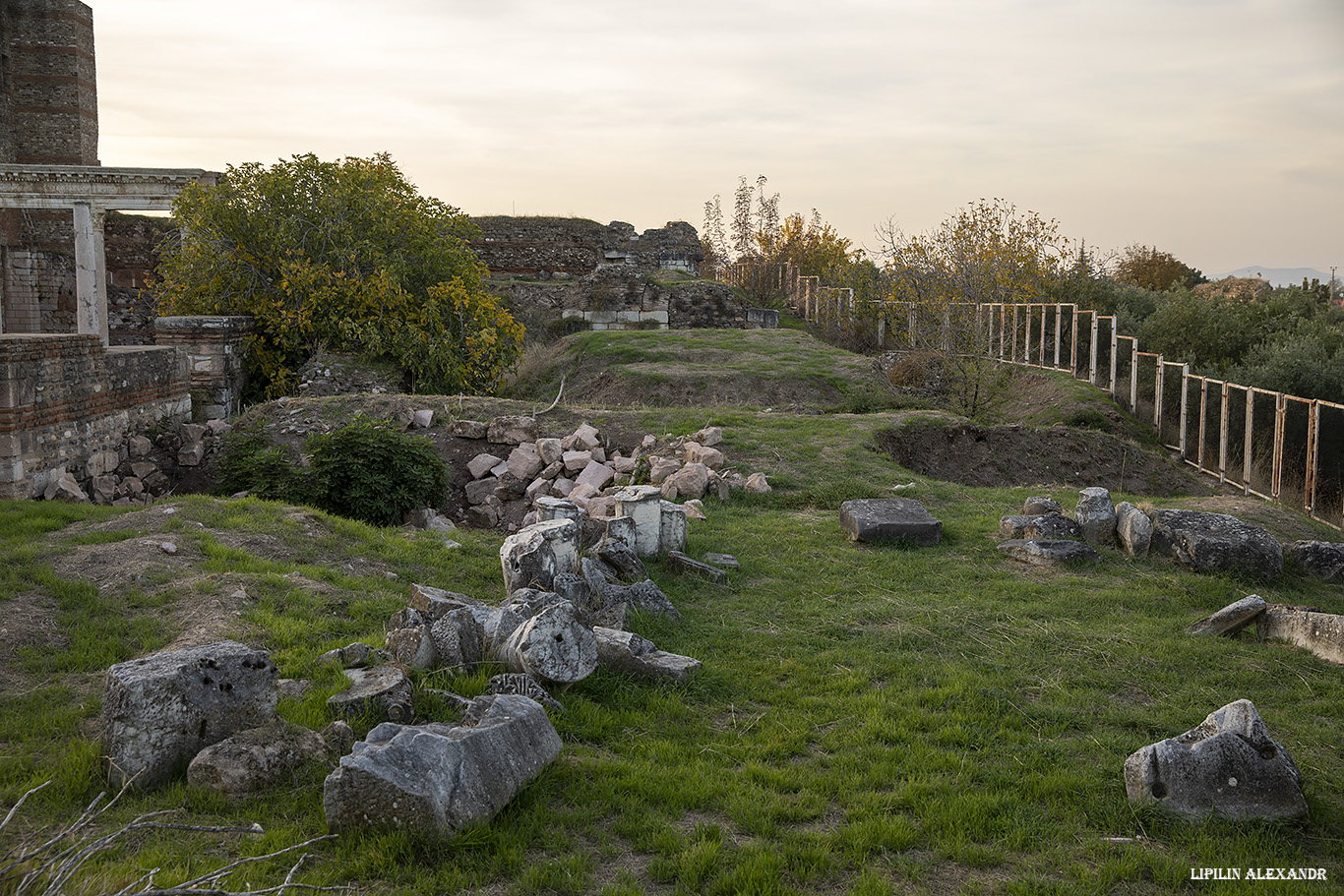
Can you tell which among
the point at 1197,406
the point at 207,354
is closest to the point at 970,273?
the point at 1197,406

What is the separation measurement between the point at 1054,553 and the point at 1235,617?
68.1 inches

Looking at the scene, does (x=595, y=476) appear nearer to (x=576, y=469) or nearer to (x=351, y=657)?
(x=576, y=469)

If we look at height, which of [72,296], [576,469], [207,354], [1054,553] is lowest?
[1054,553]

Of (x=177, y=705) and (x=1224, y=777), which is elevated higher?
(x=177, y=705)

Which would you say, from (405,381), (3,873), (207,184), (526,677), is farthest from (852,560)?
(207,184)

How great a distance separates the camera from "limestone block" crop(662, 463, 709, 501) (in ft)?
30.9

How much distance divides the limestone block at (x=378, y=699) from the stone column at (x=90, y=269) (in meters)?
12.1

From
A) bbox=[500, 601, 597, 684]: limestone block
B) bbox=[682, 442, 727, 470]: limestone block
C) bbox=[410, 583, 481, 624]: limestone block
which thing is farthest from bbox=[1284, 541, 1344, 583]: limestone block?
bbox=[410, 583, 481, 624]: limestone block

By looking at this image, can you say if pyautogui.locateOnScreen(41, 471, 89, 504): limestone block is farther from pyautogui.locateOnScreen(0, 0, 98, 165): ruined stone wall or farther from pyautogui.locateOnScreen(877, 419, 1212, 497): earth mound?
pyautogui.locateOnScreen(0, 0, 98, 165): ruined stone wall

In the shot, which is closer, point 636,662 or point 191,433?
point 636,662

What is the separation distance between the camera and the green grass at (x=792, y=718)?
326cm

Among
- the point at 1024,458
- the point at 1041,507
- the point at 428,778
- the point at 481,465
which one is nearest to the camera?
the point at 428,778

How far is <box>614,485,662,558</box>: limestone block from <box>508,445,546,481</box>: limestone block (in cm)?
325

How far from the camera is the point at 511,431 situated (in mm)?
11234
